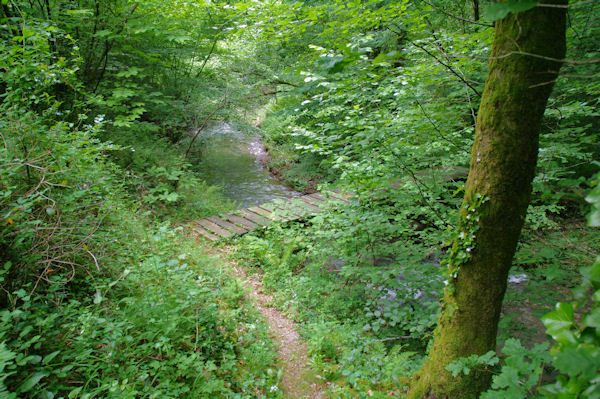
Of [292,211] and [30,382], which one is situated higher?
[30,382]

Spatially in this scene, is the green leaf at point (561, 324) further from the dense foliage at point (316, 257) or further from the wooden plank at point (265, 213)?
the wooden plank at point (265, 213)

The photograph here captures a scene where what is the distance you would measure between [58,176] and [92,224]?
0.57 meters

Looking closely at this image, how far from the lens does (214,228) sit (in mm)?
6629

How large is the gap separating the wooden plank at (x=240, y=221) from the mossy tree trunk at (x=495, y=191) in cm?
505

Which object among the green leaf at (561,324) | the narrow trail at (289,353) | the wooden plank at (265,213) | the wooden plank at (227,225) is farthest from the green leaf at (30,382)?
the wooden plank at (265,213)

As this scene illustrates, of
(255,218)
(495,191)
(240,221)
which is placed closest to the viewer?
(495,191)

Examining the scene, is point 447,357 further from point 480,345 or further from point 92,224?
point 92,224

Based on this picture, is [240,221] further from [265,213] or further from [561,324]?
[561,324]

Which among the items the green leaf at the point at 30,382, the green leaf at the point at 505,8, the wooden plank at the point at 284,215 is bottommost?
the wooden plank at the point at 284,215

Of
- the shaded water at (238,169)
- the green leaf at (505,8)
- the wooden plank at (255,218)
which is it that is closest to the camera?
the green leaf at (505,8)

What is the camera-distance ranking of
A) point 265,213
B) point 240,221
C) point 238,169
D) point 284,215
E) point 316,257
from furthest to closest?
1. point 238,169
2. point 265,213
3. point 240,221
4. point 284,215
5. point 316,257

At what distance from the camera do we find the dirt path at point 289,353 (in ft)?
9.62

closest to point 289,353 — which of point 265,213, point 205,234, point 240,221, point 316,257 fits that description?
point 316,257

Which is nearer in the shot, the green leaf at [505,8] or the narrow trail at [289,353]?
the green leaf at [505,8]
